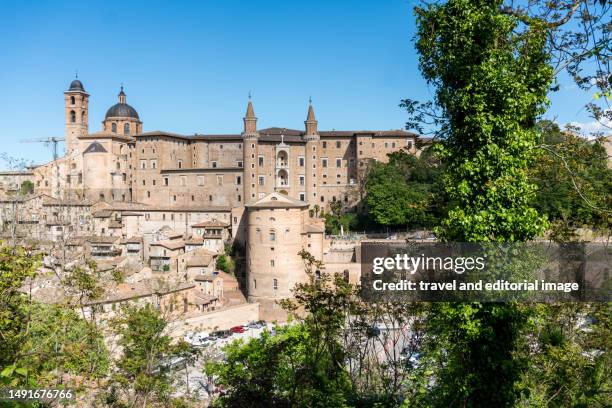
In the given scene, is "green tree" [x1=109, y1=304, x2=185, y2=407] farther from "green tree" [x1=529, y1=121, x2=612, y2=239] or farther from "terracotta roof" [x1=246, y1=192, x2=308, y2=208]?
"terracotta roof" [x1=246, y1=192, x2=308, y2=208]

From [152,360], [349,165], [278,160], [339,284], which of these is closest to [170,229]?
[278,160]

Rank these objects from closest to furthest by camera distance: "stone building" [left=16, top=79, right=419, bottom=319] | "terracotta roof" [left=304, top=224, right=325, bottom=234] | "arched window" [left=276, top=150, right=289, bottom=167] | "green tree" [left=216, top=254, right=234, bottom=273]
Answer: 1. "terracotta roof" [left=304, top=224, right=325, bottom=234]
2. "green tree" [left=216, top=254, right=234, bottom=273]
3. "stone building" [left=16, top=79, right=419, bottom=319]
4. "arched window" [left=276, top=150, right=289, bottom=167]

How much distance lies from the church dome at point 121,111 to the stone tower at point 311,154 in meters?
27.2

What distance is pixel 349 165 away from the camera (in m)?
61.3

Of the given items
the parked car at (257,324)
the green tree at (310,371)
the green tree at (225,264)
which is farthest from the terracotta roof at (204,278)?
the green tree at (310,371)

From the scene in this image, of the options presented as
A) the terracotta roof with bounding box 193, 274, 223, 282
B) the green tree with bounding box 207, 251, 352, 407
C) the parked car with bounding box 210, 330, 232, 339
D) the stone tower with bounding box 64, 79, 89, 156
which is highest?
the stone tower with bounding box 64, 79, 89, 156

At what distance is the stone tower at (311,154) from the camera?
194ft

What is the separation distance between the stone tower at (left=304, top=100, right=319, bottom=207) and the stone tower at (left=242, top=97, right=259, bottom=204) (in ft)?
19.6

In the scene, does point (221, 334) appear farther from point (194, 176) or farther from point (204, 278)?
point (194, 176)

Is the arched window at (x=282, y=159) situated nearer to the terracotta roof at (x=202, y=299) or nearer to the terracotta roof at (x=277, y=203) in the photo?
the terracotta roof at (x=277, y=203)

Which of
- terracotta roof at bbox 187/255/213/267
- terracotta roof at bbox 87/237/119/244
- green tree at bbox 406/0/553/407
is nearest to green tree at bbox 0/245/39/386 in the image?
green tree at bbox 406/0/553/407

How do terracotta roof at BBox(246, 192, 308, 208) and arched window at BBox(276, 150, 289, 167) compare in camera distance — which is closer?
terracotta roof at BBox(246, 192, 308, 208)

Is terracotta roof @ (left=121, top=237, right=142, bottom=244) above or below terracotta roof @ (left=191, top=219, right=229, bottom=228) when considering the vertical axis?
below

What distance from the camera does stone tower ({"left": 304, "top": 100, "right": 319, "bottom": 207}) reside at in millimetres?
59250
